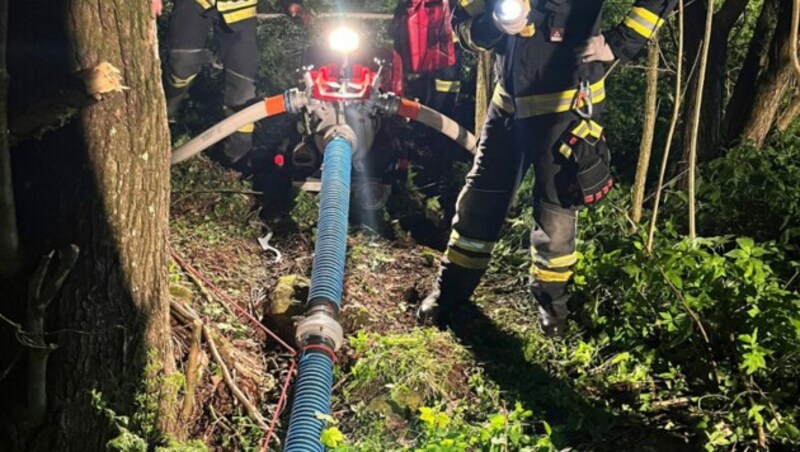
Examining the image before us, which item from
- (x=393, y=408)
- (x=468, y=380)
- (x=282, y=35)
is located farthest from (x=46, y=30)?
(x=282, y=35)

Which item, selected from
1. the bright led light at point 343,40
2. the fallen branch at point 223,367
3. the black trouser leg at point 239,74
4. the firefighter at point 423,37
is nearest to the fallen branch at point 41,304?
the fallen branch at point 223,367

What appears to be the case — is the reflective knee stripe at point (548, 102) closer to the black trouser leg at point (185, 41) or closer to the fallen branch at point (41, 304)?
the fallen branch at point (41, 304)

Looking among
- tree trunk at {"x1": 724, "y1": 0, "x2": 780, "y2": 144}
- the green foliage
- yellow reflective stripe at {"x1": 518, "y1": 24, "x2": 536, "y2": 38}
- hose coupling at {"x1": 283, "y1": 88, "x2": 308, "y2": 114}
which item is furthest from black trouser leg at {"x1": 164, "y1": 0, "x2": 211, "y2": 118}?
tree trunk at {"x1": 724, "y1": 0, "x2": 780, "y2": 144}

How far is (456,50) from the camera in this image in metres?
5.73

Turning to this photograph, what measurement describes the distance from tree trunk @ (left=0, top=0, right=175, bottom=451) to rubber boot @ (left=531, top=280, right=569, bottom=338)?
6.53 feet

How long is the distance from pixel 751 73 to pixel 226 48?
3545 mm

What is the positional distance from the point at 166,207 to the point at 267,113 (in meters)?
2.08

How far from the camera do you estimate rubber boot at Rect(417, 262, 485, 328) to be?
151 inches

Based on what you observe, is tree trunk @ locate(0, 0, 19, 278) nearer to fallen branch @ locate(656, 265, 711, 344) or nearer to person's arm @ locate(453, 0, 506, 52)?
person's arm @ locate(453, 0, 506, 52)

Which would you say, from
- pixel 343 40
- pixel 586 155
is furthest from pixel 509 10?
pixel 343 40

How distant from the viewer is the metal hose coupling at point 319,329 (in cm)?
299

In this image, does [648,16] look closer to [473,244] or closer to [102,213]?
[473,244]

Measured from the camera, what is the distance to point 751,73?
460cm

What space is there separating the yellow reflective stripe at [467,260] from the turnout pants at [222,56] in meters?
2.06
